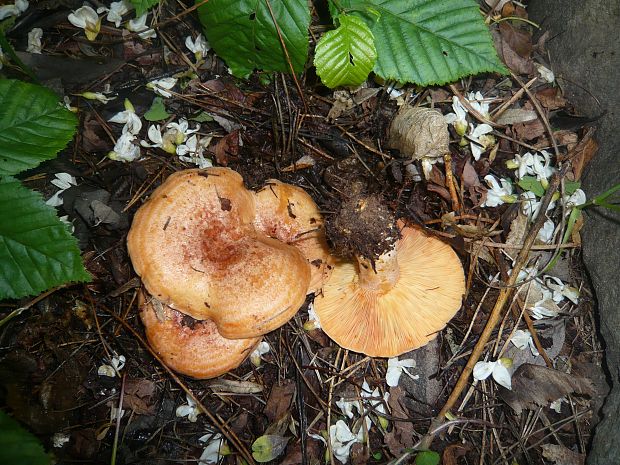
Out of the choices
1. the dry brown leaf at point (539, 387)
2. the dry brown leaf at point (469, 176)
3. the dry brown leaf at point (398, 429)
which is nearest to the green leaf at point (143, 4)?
the dry brown leaf at point (469, 176)

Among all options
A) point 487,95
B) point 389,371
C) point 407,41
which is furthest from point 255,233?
point 487,95

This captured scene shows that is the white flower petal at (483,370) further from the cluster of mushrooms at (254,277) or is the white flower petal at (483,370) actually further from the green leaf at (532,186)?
the green leaf at (532,186)

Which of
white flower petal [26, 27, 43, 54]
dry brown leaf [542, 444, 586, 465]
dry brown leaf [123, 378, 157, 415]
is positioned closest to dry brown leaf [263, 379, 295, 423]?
dry brown leaf [123, 378, 157, 415]

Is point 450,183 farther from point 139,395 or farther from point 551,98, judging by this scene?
point 139,395

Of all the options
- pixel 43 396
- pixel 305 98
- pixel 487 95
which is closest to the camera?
pixel 43 396

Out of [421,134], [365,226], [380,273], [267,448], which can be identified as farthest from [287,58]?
[267,448]

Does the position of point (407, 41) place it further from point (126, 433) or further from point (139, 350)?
point (126, 433)
